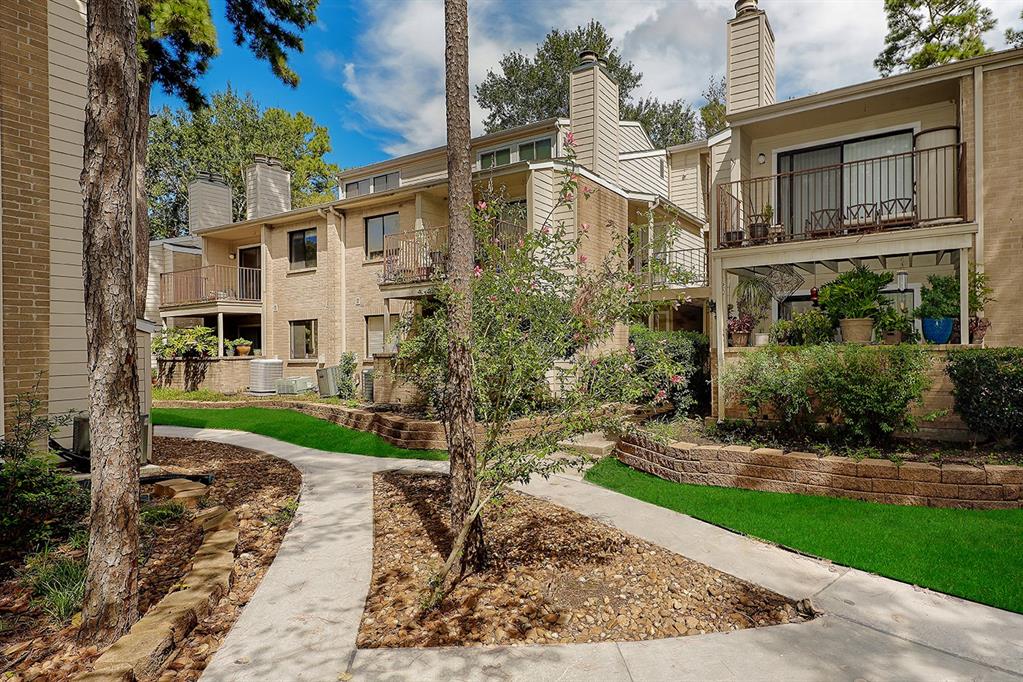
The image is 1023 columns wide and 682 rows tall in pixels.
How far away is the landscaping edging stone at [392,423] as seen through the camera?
9.65 metres

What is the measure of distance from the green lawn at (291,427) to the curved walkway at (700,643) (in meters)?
4.97

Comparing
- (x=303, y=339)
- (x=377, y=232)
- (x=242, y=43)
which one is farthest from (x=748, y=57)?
(x=303, y=339)

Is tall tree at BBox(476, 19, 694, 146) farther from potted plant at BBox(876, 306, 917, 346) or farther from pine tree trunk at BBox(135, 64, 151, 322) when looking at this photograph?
potted plant at BBox(876, 306, 917, 346)

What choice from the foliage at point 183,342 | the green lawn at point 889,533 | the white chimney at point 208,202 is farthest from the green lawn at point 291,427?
the white chimney at point 208,202

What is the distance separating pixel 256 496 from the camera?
6445 mm

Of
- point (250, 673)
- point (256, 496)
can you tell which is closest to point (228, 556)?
point (250, 673)

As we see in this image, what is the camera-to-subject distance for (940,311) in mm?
8453

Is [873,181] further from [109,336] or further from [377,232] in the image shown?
[377,232]

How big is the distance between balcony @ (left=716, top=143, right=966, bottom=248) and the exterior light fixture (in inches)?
45.3

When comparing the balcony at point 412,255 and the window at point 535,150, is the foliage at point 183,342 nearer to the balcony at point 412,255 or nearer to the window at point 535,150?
the balcony at point 412,255

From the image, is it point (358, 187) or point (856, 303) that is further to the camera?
point (358, 187)

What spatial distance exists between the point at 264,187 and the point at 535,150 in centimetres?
1281

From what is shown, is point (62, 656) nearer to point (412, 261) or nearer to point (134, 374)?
point (134, 374)

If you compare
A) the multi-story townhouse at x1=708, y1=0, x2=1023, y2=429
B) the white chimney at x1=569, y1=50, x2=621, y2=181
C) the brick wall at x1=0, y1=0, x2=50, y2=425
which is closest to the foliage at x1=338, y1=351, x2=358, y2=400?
the white chimney at x1=569, y1=50, x2=621, y2=181
